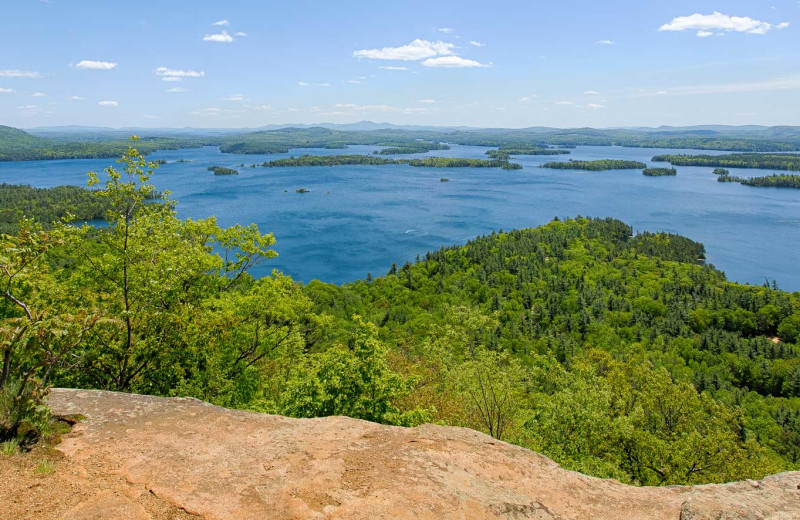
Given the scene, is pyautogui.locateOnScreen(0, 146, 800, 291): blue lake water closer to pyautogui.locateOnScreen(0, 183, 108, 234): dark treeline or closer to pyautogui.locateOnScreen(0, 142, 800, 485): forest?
pyautogui.locateOnScreen(0, 183, 108, 234): dark treeline

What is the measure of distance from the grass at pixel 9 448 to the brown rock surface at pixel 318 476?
0.76 meters

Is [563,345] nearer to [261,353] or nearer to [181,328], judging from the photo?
[261,353]

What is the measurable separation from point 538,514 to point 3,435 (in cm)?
950

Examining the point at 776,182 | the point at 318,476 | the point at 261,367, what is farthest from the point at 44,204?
the point at 776,182

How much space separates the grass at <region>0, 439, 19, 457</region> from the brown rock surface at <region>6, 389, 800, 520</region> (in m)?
0.76

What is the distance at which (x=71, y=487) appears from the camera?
7.34m

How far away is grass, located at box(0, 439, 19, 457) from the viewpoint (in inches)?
298

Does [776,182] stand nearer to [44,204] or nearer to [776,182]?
[776,182]

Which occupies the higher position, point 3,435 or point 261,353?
point 3,435

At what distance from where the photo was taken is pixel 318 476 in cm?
834

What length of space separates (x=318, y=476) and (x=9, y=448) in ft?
17.1

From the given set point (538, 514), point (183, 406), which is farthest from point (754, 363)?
point (183, 406)

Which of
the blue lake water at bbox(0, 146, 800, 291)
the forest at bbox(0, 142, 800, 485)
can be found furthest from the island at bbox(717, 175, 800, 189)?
the forest at bbox(0, 142, 800, 485)

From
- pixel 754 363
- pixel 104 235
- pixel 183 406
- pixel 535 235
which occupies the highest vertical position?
pixel 104 235
